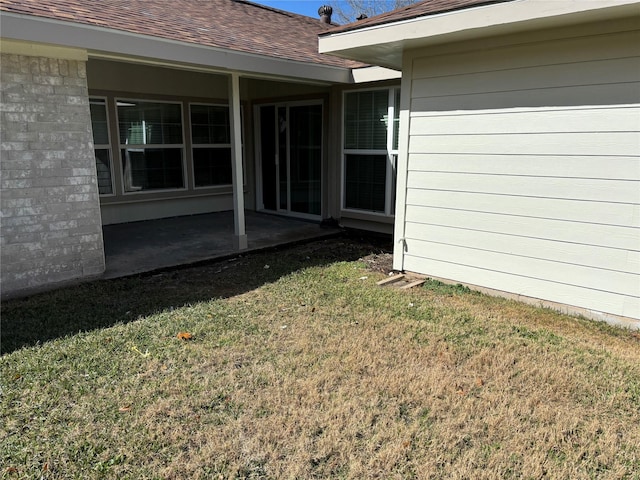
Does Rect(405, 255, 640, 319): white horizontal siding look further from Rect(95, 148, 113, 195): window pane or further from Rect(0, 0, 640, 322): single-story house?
Rect(95, 148, 113, 195): window pane

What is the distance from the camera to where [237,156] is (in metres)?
6.34

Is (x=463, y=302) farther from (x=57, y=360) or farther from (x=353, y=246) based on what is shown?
(x=57, y=360)

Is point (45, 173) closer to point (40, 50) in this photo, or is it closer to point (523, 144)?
point (40, 50)

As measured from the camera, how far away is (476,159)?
191 inches

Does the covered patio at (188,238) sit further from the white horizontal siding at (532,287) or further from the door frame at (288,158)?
the white horizontal siding at (532,287)

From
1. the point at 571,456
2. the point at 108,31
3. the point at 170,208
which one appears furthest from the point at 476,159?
the point at 170,208

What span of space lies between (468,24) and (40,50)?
4242 millimetres

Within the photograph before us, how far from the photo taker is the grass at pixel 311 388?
93.8 inches

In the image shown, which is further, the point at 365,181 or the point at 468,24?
the point at 365,181

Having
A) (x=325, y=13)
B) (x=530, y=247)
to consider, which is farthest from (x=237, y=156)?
(x=325, y=13)

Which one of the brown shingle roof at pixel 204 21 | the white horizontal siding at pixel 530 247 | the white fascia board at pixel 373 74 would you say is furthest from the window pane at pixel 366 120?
the white horizontal siding at pixel 530 247

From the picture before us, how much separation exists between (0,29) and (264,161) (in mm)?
6144

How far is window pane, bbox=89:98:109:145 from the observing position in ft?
26.1

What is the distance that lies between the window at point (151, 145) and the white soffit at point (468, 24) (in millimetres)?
4629
